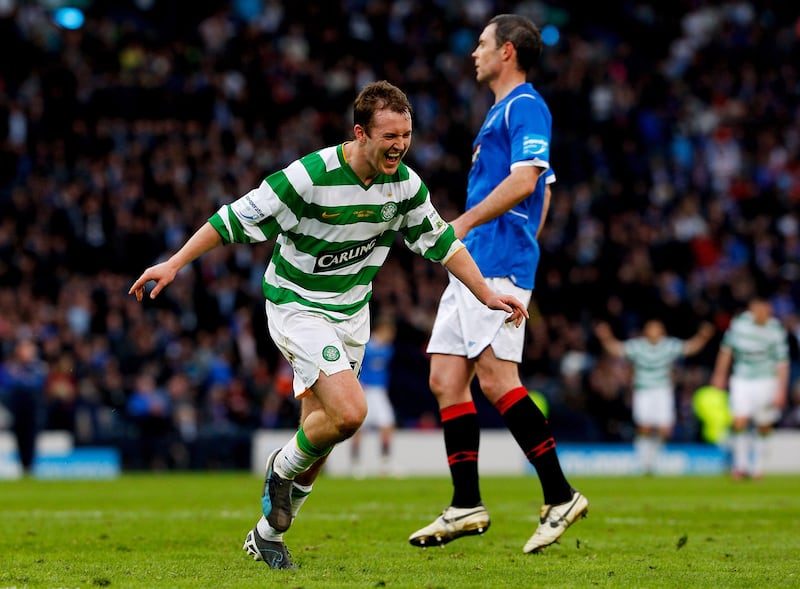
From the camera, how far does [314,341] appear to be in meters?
6.31

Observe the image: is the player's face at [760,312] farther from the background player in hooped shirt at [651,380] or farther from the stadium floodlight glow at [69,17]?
the stadium floodlight glow at [69,17]

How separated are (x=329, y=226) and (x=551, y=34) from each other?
25.1m

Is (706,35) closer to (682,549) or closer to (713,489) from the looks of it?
(713,489)

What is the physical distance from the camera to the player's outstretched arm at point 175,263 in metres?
5.79

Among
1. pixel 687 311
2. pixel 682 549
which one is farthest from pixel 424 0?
pixel 682 549

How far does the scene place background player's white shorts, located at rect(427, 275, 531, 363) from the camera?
23.9ft

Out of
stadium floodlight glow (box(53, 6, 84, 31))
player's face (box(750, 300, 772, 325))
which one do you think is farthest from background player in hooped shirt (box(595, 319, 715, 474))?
stadium floodlight glow (box(53, 6, 84, 31))

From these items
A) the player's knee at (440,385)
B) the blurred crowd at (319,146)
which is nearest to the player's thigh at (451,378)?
the player's knee at (440,385)

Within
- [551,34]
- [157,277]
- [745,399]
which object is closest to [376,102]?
[157,277]

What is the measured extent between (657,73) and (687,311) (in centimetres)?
748

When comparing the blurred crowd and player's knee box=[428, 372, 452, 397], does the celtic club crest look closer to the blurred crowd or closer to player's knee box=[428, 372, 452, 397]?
player's knee box=[428, 372, 452, 397]

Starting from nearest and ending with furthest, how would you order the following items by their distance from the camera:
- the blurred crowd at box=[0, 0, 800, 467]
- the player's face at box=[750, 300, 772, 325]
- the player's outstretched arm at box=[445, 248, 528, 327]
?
1. the player's outstretched arm at box=[445, 248, 528, 327]
2. the player's face at box=[750, 300, 772, 325]
3. the blurred crowd at box=[0, 0, 800, 467]

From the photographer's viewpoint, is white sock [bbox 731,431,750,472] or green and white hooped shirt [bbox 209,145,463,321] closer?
green and white hooped shirt [bbox 209,145,463,321]

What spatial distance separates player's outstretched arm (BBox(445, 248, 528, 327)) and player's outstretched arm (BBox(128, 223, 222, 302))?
4.06 ft
